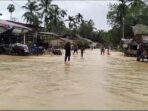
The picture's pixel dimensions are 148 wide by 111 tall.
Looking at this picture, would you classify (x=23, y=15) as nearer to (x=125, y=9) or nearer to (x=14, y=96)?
(x=125, y=9)

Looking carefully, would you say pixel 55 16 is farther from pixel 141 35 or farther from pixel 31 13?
pixel 141 35

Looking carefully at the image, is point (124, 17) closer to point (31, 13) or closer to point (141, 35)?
point (31, 13)

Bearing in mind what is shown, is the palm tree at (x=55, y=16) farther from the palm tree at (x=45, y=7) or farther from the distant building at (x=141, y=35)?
A: the distant building at (x=141, y=35)

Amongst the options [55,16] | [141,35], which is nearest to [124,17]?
[55,16]

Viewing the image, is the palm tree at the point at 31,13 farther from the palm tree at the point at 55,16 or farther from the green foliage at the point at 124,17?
the green foliage at the point at 124,17

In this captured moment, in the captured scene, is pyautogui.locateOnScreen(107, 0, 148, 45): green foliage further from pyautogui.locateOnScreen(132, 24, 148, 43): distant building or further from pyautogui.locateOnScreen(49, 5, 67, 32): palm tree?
pyautogui.locateOnScreen(132, 24, 148, 43): distant building

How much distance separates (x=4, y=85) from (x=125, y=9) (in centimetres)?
8078

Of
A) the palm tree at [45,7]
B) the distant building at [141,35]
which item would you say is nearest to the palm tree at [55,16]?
the palm tree at [45,7]

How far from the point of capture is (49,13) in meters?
97.9

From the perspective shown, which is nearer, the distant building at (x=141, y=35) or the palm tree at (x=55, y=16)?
the distant building at (x=141, y=35)

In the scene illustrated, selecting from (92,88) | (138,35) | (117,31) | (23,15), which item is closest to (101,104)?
(92,88)

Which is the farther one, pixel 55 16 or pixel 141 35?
pixel 55 16

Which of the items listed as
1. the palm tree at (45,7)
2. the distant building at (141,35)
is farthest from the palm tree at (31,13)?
the distant building at (141,35)

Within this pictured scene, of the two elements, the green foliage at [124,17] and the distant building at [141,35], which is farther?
the green foliage at [124,17]
